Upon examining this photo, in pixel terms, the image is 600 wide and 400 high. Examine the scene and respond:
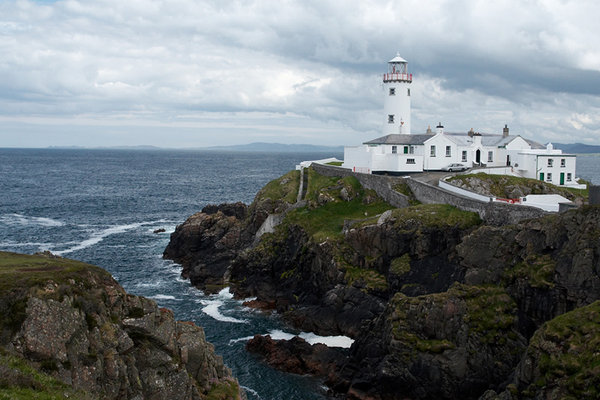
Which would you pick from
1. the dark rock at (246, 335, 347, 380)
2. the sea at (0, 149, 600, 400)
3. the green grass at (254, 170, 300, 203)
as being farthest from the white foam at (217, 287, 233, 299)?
the green grass at (254, 170, 300, 203)

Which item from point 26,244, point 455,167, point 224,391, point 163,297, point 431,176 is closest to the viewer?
point 224,391

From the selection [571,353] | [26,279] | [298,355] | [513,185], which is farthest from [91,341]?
[513,185]

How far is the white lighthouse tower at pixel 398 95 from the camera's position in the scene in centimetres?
7362

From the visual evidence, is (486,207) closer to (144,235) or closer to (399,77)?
(399,77)

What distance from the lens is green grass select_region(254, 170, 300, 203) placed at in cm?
6819

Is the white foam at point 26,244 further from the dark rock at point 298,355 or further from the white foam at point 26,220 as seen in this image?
the dark rock at point 298,355

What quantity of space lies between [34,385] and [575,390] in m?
22.3

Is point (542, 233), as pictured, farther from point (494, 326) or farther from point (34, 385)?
point (34, 385)

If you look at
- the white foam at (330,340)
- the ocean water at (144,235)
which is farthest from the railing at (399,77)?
the white foam at (330,340)

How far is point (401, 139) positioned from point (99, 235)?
43.2 m

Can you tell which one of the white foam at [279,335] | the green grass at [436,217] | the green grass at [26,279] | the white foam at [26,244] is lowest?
the white foam at [279,335]

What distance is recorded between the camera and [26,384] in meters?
18.0

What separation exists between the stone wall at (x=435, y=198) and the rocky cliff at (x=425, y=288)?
1177mm

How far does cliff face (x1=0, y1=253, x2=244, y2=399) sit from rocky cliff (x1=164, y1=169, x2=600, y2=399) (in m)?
11.0
